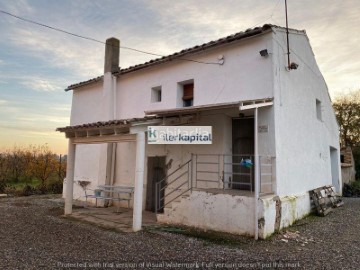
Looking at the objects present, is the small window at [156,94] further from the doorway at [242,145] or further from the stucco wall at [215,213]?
the stucco wall at [215,213]

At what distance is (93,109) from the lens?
14.1m

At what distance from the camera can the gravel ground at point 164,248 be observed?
535cm

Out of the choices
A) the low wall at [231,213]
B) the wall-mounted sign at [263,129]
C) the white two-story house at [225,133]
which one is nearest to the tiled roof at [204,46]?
the white two-story house at [225,133]

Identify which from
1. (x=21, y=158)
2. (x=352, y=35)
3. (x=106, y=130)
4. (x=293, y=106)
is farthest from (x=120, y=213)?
(x=21, y=158)

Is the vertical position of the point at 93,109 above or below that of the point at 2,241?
above

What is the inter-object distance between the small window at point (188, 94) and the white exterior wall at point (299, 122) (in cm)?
332

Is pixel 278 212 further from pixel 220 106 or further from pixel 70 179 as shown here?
pixel 70 179

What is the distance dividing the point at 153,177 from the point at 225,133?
373cm

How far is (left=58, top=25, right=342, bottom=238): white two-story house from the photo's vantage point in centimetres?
783

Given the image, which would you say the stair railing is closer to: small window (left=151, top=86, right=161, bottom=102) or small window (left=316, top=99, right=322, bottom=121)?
small window (left=151, top=86, right=161, bottom=102)

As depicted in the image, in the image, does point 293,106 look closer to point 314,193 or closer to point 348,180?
point 314,193

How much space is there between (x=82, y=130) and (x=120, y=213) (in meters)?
3.45

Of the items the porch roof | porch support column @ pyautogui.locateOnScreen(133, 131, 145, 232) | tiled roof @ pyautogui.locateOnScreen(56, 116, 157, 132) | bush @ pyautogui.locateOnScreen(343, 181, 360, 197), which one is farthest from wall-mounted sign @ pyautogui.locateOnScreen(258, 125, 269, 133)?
bush @ pyautogui.locateOnScreen(343, 181, 360, 197)

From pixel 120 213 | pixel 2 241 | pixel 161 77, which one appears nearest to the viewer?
pixel 2 241
